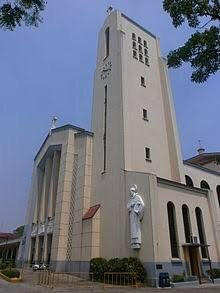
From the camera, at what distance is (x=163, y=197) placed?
894 inches

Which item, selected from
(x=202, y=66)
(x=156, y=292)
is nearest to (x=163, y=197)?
(x=156, y=292)

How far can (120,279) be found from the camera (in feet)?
66.2

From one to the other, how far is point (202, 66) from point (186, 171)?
76.3 ft

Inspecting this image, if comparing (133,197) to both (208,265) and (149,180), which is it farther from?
(208,265)

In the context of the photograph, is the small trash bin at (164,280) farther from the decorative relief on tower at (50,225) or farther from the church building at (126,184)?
the decorative relief on tower at (50,225)

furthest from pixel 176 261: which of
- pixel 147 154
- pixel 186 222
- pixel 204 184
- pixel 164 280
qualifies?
pixel 204 184

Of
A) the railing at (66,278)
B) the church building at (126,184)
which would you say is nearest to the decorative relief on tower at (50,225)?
the church building at (126,184)

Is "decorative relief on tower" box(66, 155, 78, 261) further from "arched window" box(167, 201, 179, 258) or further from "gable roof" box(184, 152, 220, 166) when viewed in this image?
"gable roof" box(184, 152, 220, 166)

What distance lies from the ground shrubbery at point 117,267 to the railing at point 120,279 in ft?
0.78

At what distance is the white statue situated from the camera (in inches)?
834

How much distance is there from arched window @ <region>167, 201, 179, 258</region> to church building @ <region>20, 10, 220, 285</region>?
72 millimetres

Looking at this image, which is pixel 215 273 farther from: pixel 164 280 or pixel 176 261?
pixel 164 280

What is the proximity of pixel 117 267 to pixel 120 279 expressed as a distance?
0.79m

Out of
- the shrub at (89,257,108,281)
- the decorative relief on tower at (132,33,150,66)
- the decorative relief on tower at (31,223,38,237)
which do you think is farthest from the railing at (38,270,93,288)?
the decorative relief on tower at (132,33,150,66)
